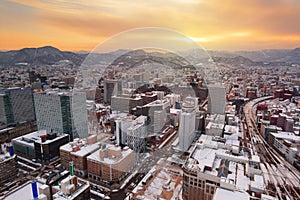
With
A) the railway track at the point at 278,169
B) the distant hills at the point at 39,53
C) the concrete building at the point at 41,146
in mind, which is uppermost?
the distant hills at the point at 39,53

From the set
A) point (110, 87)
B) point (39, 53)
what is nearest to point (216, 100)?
point (110, 87)

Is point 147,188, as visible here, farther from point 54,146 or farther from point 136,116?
point 54,146

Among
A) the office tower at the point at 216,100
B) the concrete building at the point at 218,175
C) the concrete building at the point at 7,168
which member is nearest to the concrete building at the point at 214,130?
the office tower at the point at 216,100

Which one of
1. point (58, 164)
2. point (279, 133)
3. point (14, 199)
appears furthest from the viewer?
point (279, 133)

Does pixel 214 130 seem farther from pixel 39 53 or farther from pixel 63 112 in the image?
pixel 39 53

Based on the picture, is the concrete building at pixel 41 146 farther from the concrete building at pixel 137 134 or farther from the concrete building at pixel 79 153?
the concrete building at pixel 137 134

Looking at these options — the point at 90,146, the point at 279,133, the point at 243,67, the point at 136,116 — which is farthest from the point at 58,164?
the point at 243,67

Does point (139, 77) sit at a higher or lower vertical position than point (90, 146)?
higher
